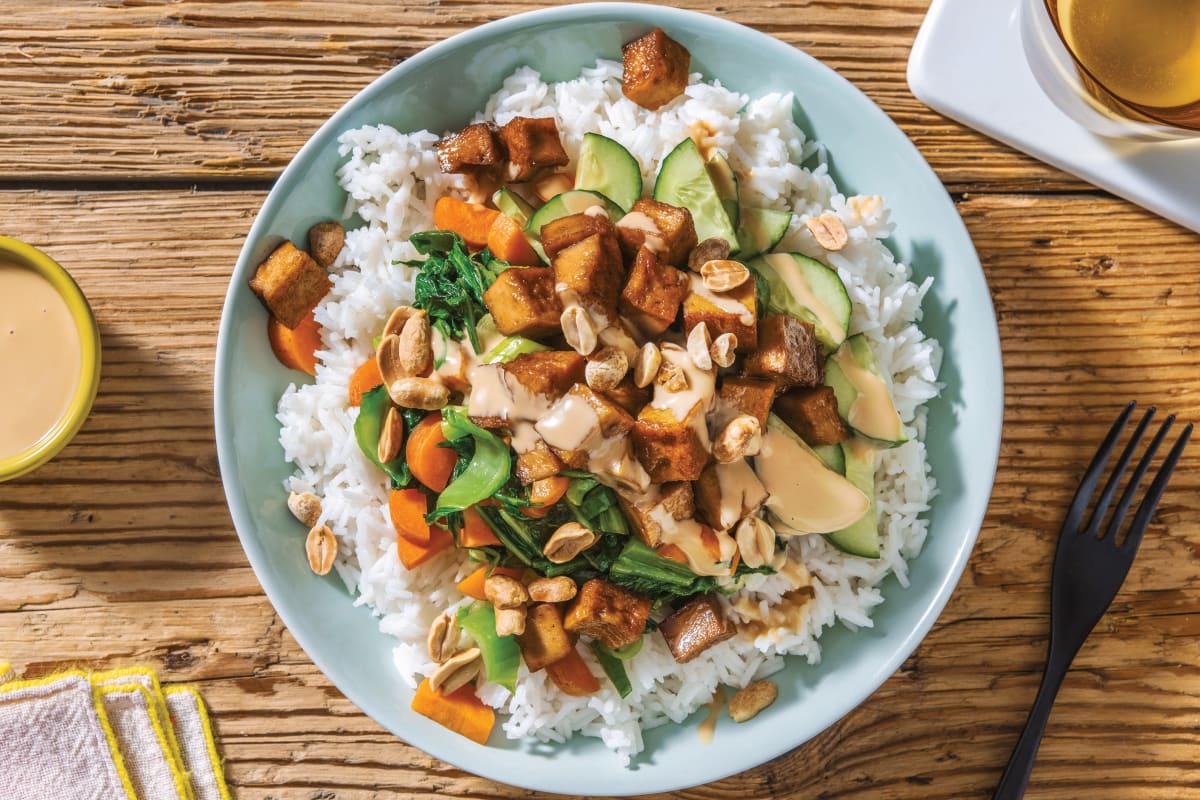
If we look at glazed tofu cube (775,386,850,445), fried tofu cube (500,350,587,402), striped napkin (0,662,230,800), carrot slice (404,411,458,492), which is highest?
fried tofu cube (500,350,587,402)

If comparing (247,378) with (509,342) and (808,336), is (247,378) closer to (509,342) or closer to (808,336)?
(509,342)

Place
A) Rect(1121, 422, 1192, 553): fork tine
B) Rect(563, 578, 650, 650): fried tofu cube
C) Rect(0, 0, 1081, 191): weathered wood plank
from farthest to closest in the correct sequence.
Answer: Rect(0, 0, 1081, 191): weathered wood plank
Rect(1121, 422, 1192, 553): fork tine
Rect(563, 578, 650, 650): fried tofu cube

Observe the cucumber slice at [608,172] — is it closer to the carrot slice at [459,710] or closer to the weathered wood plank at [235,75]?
the weathered wood plank at [235,75]

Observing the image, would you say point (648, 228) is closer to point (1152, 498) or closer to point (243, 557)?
point (243, 557)

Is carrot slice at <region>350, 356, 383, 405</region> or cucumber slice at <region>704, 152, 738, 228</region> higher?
cucumber slice at <region>704, 152, 738, 228</region>

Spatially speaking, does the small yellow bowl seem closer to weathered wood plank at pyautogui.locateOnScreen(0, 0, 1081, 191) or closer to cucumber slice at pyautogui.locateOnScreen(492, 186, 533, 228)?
weathered wood plank at pyautogui.locateOnScreen(0, 0, 1081, 191)

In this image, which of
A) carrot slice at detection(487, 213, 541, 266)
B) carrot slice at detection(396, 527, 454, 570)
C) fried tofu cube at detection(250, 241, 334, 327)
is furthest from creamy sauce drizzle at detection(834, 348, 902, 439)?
fried tofu cube at detection(250, 241, 334, 327)
